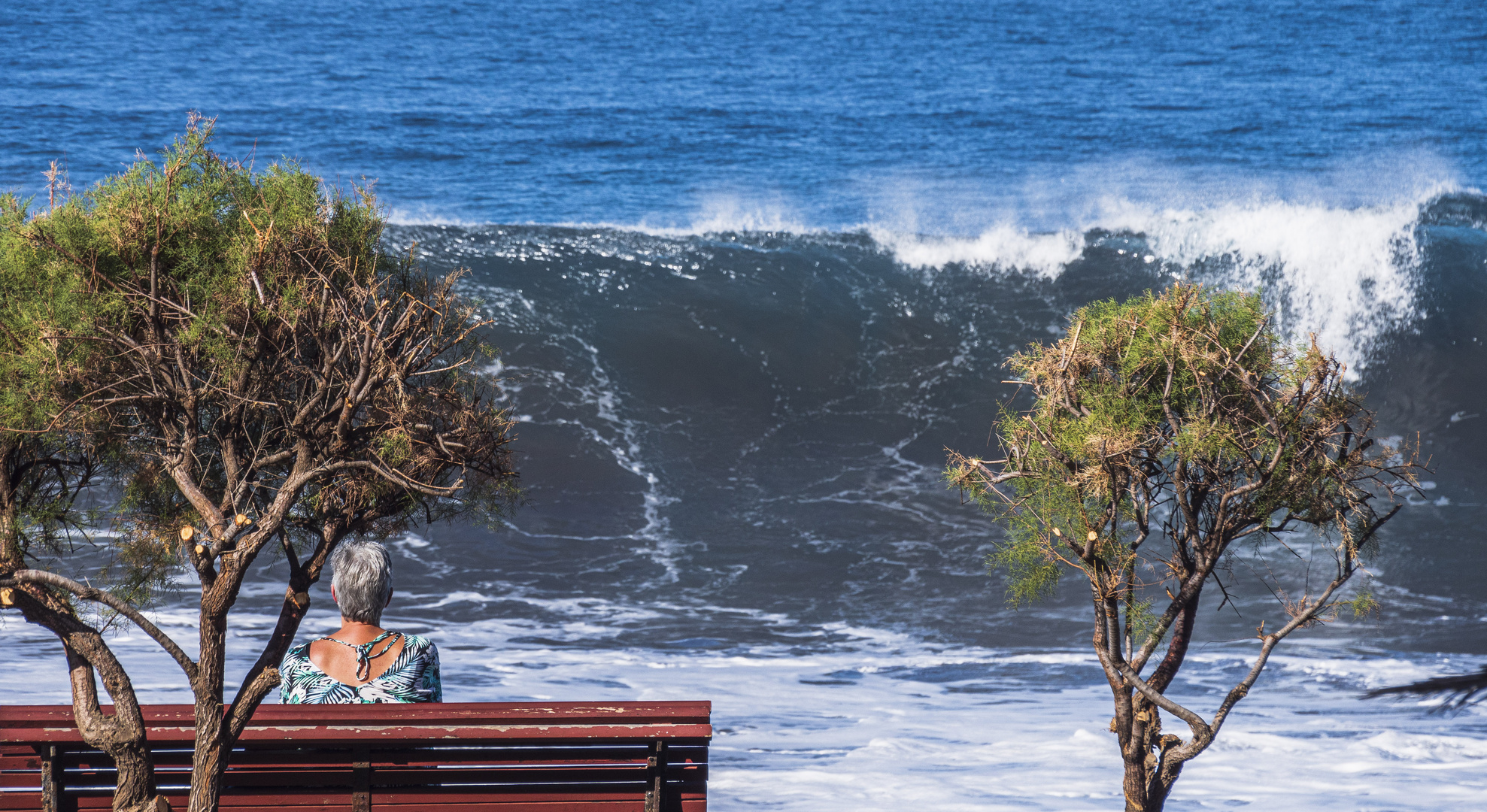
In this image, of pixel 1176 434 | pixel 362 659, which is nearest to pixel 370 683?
pixel 362 659

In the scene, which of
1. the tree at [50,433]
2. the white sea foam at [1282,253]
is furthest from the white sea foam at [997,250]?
the tree at [50,433]

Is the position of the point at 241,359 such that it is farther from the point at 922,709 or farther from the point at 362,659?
the point at 922,709

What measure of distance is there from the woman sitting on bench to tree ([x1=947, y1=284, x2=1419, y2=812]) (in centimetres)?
219

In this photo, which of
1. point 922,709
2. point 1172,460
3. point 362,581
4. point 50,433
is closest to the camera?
point 50,433

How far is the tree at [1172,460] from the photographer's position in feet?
13.8

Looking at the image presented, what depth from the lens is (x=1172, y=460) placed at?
4.57 metres

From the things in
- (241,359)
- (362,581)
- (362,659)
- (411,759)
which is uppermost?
(241,359)

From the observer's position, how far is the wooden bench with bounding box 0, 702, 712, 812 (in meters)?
3.95

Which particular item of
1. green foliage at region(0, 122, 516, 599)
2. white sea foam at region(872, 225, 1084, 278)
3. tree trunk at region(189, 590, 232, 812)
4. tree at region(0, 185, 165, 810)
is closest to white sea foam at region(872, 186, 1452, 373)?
white sea foam at region(872, 225, 1084, 278)

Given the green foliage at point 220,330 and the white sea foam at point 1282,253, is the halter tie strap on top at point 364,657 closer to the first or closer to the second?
the green foliage at point 220,330

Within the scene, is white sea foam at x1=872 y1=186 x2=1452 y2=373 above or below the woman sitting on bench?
above

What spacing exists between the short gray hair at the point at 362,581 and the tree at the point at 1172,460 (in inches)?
86.4

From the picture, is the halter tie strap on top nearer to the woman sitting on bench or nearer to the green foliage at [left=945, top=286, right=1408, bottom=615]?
the woman sitting on bench

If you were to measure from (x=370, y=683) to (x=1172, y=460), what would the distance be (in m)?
3.18
